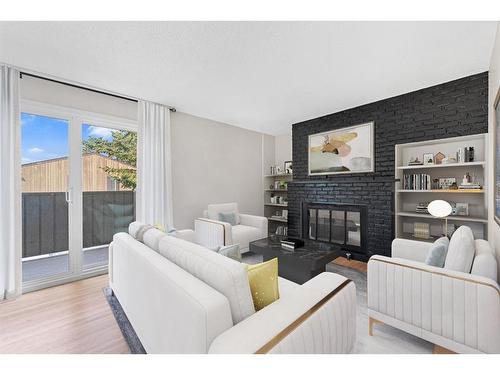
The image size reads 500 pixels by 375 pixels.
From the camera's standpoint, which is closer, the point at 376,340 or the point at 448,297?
the point at 448,297

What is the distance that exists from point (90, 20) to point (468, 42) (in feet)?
10.1

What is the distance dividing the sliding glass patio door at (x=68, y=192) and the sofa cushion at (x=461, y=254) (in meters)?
3.67

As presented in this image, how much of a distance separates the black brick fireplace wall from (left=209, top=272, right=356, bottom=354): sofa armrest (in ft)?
7.90

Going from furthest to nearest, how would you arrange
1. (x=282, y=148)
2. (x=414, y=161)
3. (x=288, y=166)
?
(x=282, y=148), (x=288, y=166), (x=414, y=161)

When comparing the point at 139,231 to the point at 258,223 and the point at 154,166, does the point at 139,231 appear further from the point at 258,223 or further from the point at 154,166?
the point at 258,223

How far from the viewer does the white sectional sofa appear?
836 mm

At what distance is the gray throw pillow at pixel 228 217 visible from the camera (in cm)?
395

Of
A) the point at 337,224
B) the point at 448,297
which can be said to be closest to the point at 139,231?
the point at 448,297

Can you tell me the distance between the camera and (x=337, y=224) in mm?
3857

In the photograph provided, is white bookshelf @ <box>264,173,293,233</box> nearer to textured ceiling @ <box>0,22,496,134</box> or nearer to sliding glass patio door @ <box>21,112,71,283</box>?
textured ceiling @ <box>0,22,496,134</box>

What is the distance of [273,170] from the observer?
5.29m

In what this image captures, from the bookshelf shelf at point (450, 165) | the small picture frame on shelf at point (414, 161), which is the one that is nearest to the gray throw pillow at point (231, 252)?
the bookshelf shelf at point (450, 165)

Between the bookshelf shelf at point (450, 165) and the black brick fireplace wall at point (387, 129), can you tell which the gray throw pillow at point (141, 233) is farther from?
the bookshelf shelf at point (450, 165)

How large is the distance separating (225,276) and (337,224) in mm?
3301
